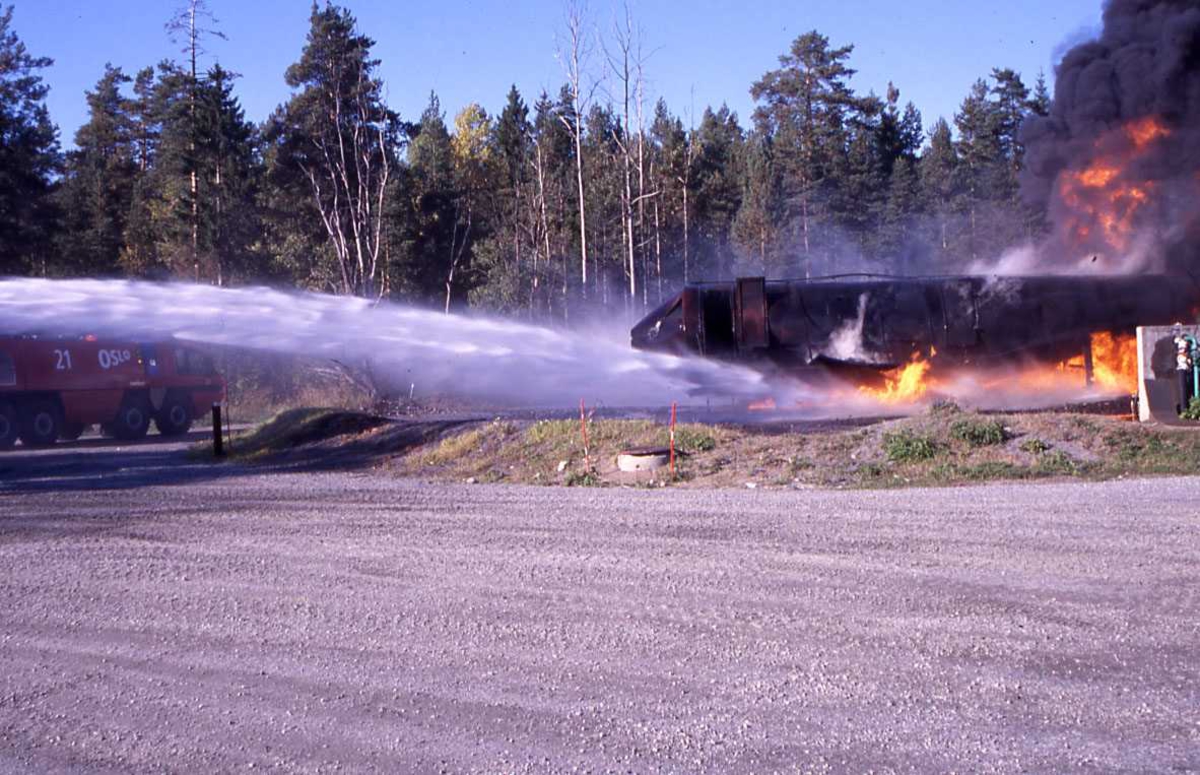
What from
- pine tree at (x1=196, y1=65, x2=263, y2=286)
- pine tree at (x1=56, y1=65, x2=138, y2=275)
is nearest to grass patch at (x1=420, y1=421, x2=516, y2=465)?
pine tree at (x1=196, y1=65, x2=263, y2=286)

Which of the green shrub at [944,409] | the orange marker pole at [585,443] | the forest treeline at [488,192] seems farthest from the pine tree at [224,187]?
the green shrub at [944,409]

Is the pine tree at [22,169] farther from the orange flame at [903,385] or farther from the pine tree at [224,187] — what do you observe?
the orange flame at [903,385]

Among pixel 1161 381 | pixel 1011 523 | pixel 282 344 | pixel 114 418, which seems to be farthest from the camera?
pixel 114 418

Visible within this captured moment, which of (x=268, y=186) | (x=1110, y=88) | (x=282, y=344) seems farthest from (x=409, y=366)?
(x=1110, y=88)

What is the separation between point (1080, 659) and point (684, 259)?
49.6 meters

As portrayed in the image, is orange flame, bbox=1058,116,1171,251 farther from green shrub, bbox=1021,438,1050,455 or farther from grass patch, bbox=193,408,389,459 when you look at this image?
grass patch, bbox=193,408,389,459

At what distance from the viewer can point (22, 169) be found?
39.8 meters

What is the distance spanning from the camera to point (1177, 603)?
7.78 meters

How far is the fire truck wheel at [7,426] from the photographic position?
28938mm

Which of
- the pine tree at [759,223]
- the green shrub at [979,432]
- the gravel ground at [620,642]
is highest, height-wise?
the pine tree at [759,223]

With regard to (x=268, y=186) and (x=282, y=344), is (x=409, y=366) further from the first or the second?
(x=268, y=186)

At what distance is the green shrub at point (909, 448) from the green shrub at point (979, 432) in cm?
45

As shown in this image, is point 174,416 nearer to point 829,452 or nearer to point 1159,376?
point 829,452

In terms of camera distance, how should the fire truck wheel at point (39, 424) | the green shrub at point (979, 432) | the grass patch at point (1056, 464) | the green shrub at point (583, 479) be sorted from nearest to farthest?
the grass patch at point (1056, 464) < the green shrub at point (979, 432) < the green shrub at point (583, 479) < the fire truck wheel at point (39, 424)
